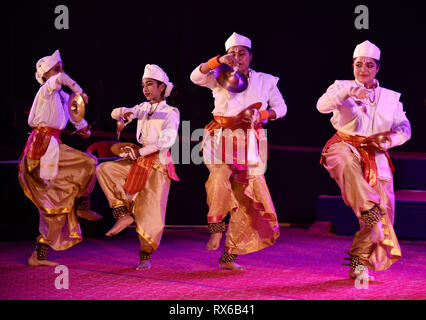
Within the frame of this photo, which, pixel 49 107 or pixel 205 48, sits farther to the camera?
pixel 205 48

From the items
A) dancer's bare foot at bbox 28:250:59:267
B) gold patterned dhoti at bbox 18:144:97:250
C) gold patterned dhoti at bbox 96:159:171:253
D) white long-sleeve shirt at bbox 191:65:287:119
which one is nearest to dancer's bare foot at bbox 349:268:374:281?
white long-sleeve shirt at bbox 191:65:287:119

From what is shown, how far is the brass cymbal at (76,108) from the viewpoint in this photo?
5051 millimetres

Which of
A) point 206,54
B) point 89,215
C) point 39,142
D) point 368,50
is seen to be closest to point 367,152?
point 368,50

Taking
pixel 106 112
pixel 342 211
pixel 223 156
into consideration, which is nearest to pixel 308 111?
pixel 342 211

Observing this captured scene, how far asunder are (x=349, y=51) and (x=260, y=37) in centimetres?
106

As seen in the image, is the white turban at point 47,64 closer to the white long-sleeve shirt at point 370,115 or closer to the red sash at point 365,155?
the white long-sleeve shirt at point 370,115

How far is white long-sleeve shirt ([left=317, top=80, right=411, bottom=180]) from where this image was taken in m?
4.46

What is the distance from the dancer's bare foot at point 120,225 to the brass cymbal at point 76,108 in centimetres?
91

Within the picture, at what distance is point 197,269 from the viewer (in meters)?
4.99

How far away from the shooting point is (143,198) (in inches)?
192

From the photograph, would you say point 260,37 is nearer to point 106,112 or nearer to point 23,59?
point 106,112

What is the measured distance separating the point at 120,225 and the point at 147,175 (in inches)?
17.5

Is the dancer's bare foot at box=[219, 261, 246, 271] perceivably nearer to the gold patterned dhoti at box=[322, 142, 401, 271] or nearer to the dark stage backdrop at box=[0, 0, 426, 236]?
the gold patterned dhoti at box=[322, 142, 401, 271]

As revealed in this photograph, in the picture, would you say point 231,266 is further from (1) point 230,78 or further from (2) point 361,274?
(1) point 230,78
